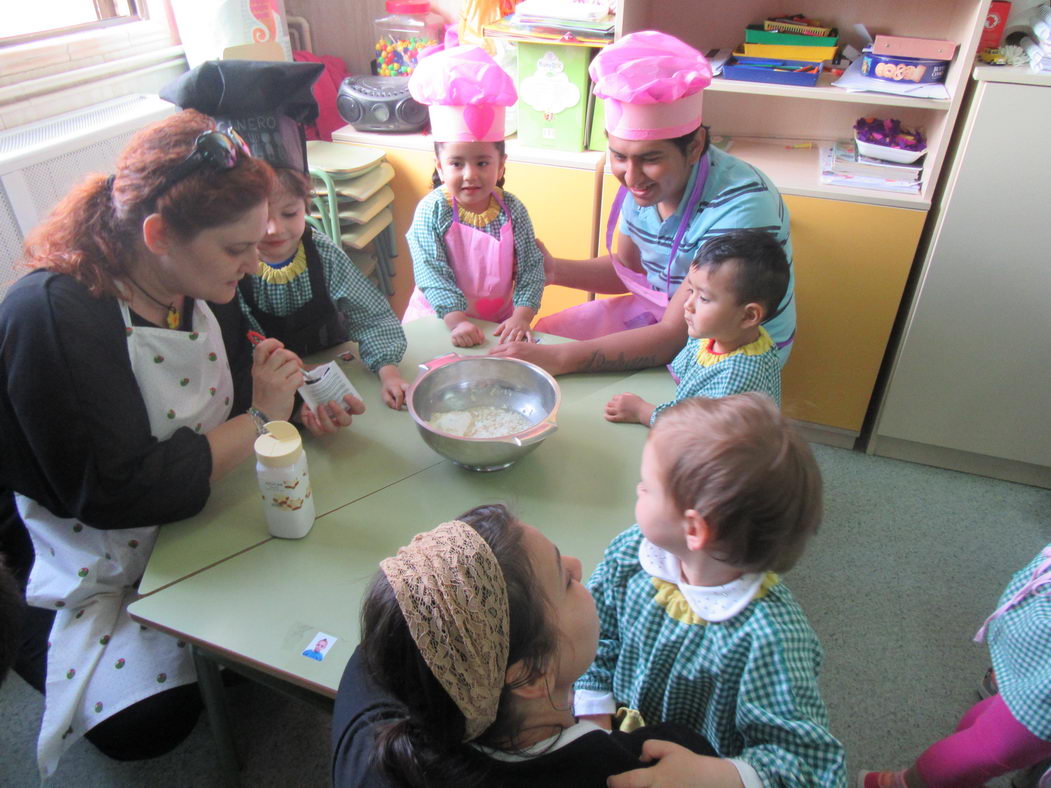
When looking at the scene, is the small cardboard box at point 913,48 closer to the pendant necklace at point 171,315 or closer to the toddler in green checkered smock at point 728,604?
the toddler in green checkered smock at point 728,604

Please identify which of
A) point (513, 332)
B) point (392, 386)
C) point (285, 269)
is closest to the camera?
point (392, 386)

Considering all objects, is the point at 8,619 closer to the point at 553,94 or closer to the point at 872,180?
the point at 553,94

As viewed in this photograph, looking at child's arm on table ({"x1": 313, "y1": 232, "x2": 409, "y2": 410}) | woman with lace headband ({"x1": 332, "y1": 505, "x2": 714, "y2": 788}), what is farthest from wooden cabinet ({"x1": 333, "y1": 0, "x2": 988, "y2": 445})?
woman with lace headband ({"x1": 332, "y1": 505, "x2": 714, "y2": 788})

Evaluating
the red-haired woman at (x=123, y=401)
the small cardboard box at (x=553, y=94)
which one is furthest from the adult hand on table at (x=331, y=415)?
the small cardboard box at (x=553, y=94)

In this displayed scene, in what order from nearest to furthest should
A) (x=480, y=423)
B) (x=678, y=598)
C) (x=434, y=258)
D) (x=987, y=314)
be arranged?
(x=678, y=598) → (x=480, y=423) → (x=434, y=258) → (x=987, y=314)

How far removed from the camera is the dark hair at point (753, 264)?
4.39ft

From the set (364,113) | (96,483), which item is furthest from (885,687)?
(364,113)

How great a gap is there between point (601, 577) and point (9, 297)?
972 millimetres

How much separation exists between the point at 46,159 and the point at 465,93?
3.89 feet

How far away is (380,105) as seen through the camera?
271 cm

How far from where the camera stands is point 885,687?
1.80m

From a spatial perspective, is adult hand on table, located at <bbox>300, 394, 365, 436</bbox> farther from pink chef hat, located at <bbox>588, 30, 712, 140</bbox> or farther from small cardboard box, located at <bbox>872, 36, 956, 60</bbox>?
small cardboard box, located at <bbox>872, 36, 956, 60</bbox>

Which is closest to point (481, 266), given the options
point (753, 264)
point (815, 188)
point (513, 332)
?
point (513, 332)

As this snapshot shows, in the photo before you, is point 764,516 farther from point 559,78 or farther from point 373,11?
point 373,11
